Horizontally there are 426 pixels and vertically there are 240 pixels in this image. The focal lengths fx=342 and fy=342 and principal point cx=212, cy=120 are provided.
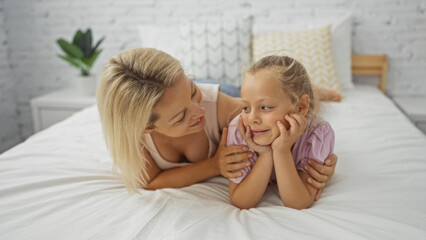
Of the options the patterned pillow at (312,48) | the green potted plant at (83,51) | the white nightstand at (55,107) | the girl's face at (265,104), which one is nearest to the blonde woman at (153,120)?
the girl's face at (265,104)

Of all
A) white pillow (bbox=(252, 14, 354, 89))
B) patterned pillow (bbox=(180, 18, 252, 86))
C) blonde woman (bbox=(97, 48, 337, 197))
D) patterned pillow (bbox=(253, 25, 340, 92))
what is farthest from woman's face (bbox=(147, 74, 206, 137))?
white pillow (bbox=(252, 14, 354, 89))

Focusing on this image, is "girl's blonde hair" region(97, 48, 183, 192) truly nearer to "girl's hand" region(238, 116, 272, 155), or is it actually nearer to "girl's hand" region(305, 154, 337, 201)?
"girl's hand" region(238, 116, 272, 155)

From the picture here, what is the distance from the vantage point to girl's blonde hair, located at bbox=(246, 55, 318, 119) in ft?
2.85

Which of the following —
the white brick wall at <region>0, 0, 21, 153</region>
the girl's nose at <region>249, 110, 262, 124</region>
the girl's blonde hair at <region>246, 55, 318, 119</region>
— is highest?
Result: the girl's blonde hair at <region>246, 55, 318, 119</region>

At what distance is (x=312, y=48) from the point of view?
6.45 ft

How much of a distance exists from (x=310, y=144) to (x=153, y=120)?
45cm

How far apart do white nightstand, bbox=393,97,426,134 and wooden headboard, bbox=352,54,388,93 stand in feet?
0.59

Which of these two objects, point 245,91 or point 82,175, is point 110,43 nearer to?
point 82,175

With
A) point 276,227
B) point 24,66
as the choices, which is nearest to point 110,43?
point 24,66

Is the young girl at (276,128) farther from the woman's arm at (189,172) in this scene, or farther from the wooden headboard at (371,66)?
the wooden headboard at (371,66)

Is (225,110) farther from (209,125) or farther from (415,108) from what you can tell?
(415,108)

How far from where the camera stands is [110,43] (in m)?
2.66

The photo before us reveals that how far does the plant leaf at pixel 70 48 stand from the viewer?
88.1 inches

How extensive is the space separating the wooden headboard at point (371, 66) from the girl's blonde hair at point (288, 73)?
5.14 ft
